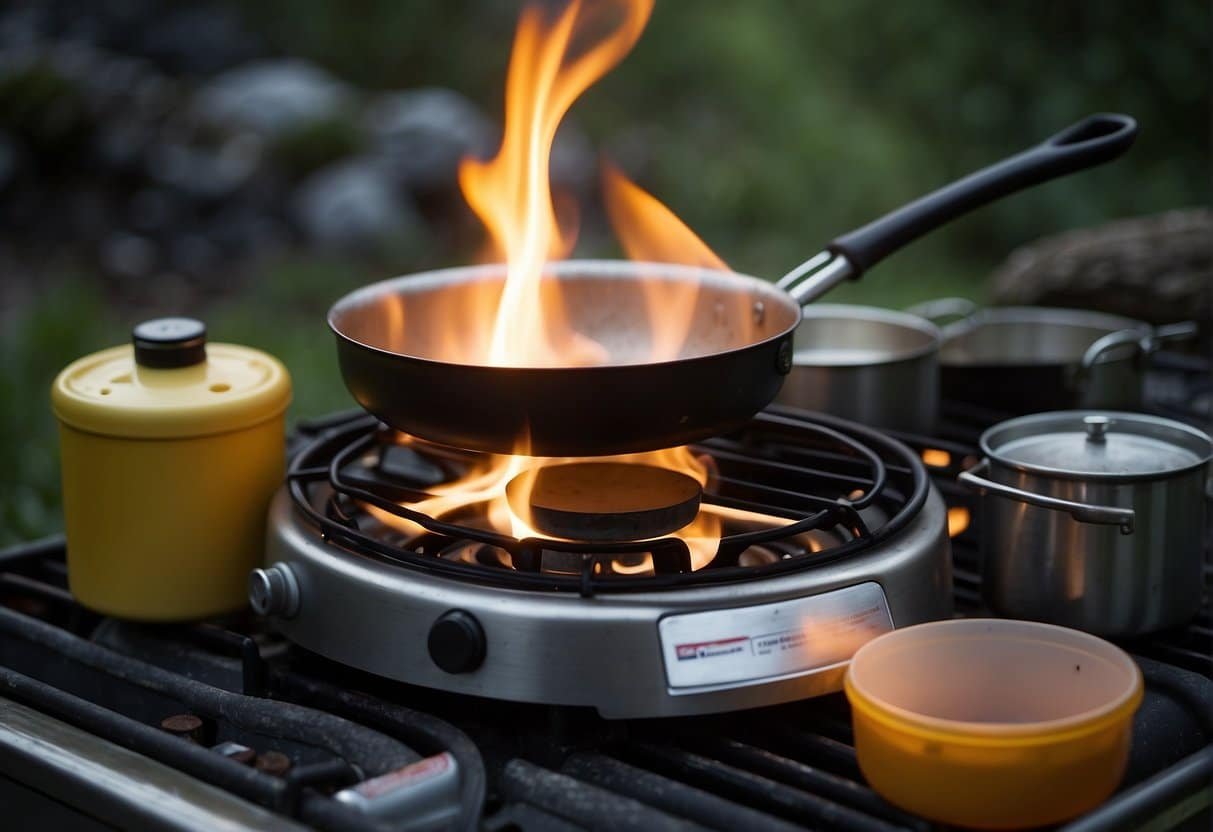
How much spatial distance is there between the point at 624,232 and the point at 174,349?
0.62m

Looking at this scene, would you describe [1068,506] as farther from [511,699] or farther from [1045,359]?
[1045,359]

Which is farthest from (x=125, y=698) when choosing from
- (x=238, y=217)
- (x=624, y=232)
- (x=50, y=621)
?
(x=238, y=217)

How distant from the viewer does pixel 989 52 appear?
5.94 meters

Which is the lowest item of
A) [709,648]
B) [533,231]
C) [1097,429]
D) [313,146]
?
[709,648]

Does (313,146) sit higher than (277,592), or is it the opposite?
(313,146)

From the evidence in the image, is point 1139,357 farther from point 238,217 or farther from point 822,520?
point 238,217

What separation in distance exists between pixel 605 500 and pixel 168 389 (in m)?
0.55

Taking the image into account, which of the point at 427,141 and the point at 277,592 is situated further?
the point at 427,141

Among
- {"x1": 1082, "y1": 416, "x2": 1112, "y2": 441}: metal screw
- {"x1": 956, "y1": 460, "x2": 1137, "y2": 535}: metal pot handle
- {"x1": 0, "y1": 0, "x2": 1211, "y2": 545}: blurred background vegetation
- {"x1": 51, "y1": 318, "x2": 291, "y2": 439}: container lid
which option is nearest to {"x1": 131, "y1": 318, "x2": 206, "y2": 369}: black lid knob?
{"x1": 51, "y1": 318, "x2": 291, "y2": 439}: container lid

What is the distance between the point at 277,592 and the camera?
1.49m

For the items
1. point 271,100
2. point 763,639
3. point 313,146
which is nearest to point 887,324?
point 763,639

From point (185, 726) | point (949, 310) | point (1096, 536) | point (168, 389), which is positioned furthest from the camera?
point (949, 310)

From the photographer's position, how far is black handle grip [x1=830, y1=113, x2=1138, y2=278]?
1841 millimetres

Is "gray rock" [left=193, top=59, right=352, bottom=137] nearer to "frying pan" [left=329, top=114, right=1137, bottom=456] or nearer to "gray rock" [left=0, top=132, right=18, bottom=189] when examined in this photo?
"gray rock" [left=0, top=132, right=18, bottom=189]
